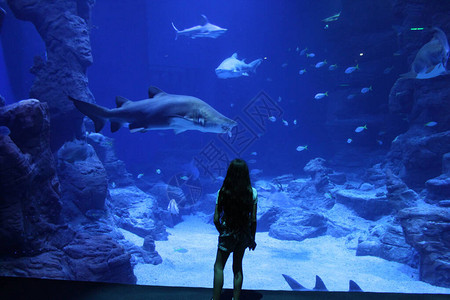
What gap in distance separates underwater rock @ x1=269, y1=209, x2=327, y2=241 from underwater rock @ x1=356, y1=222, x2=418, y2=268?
1.75 m

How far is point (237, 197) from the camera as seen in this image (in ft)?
6.30

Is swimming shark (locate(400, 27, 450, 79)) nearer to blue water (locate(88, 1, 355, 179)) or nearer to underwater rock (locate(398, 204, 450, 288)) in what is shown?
underwater rock (locate(398, 204, 450, 288))

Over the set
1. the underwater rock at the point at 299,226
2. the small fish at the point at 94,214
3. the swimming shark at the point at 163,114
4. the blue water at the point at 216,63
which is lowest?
the small fish at the point at 94,214

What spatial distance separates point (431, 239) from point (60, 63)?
36.6ft

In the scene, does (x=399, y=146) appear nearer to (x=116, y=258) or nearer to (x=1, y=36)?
(x=116, y=258)

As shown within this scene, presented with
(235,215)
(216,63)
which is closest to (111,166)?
(235,215)

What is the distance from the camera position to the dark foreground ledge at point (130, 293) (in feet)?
7.52

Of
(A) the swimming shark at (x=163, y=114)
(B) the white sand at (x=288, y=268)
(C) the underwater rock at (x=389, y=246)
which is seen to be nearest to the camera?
(A) the swimming shark at (x=163, y=114)

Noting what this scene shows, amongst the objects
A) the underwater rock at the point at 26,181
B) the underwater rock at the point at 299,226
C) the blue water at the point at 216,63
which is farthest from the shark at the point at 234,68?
the blue water at the point at 216,63

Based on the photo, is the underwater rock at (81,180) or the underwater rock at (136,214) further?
the underwater rock at (136,214)

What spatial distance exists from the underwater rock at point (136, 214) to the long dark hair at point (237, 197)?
7728mm

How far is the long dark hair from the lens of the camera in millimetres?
1926

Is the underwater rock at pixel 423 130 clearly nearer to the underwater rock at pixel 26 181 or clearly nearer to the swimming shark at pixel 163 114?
the swimming shark at pixel 163 114

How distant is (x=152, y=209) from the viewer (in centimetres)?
1090
